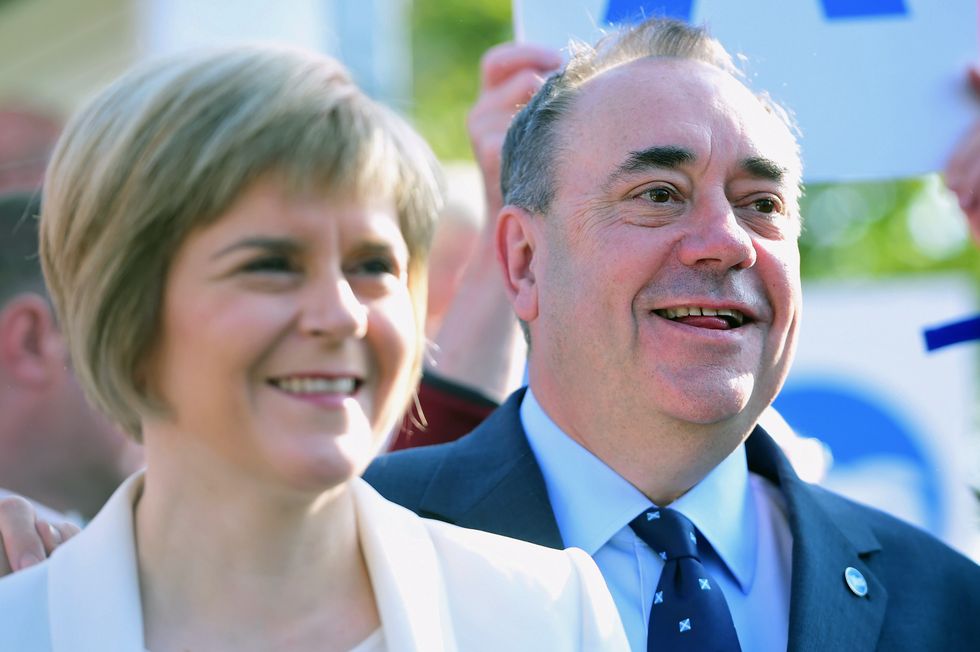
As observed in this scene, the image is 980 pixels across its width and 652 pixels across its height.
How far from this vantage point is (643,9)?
3.50m

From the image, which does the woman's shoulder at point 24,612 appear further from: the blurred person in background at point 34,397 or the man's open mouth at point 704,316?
the blurred person in background at point 34,397

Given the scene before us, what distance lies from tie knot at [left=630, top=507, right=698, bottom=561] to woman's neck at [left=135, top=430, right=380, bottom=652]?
0.80m

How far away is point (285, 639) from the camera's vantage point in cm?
197

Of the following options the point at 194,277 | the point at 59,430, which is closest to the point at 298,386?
the point at 194,277

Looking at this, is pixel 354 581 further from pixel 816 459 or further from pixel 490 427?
pixel 816 459

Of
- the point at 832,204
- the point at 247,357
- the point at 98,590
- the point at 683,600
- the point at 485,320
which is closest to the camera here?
the point at 247,357

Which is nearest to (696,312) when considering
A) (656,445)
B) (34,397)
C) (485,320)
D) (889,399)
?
(656,445)

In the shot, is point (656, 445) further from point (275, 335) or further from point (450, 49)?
point (450, 49)

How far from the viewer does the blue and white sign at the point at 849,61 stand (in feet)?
11.1

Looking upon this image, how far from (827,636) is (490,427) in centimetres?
81

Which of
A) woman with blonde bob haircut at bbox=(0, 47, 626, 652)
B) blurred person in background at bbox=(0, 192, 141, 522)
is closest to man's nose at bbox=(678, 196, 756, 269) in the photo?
woman with blonde bob haircut at bbox=(0, 47, 626, 652)

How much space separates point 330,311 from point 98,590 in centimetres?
53

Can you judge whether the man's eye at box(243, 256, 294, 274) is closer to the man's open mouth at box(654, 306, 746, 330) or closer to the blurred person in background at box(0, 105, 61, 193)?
the man's open mouth at box(654, 306, 746, 330)

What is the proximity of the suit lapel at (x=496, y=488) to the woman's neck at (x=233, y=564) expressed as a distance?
0.70 meters
